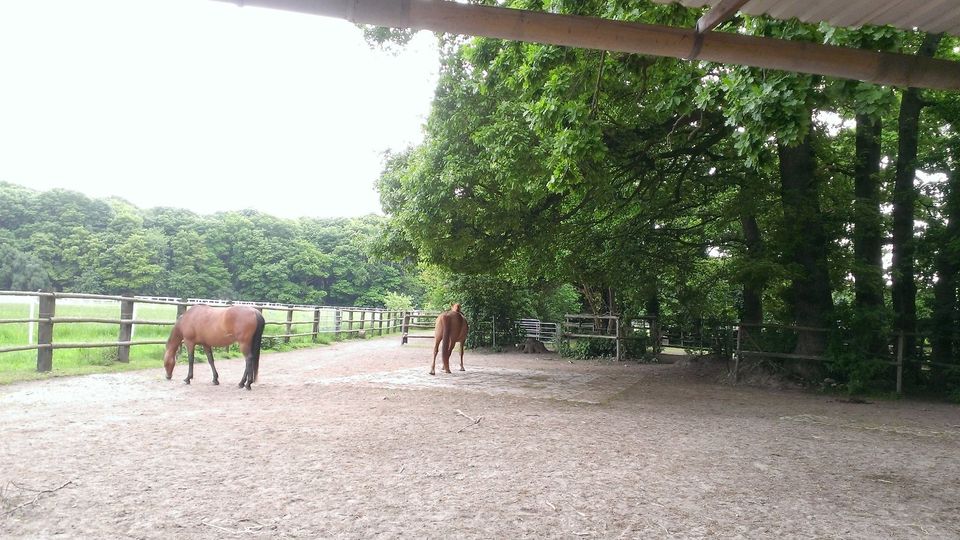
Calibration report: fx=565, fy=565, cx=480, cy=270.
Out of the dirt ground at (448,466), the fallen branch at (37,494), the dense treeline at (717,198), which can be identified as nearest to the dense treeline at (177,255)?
the dense treeline at (717,198)

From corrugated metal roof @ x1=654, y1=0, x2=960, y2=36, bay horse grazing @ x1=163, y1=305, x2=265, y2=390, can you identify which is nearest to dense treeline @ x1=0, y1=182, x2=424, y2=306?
bay horse grazing @ x1=163, y1=305, x2=265, y2=390

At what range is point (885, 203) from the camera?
36.5ft

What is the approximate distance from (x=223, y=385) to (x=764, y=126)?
23.8ft

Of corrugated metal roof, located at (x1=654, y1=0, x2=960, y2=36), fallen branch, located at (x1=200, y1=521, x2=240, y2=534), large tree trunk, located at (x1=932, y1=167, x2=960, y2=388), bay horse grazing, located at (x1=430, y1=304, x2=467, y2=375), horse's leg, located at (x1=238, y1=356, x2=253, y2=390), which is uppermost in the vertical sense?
corrugated metal roof, located at (x1=654, y1=0, x2=960, y2=36)

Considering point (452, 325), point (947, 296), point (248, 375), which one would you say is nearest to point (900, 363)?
point (947, 296)

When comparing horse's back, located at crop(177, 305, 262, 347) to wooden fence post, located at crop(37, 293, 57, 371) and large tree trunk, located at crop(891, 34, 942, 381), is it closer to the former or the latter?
wooden fence post, located at crop(37, 293, 57, 371)

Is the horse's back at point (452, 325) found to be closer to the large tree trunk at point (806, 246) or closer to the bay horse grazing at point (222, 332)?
the bay horse grazing at point (222, 332)

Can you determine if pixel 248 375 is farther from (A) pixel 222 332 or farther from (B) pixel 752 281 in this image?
(B) pixel 752 281

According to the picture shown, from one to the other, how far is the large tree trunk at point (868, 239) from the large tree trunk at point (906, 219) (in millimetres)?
339

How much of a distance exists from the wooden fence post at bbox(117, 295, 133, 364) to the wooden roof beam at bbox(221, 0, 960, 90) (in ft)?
29.7

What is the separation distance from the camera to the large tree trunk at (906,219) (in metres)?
10.4

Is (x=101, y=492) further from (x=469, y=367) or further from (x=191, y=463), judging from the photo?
(x=469, y=367)

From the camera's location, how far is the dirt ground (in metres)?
3.03

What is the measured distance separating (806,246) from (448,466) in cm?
864
